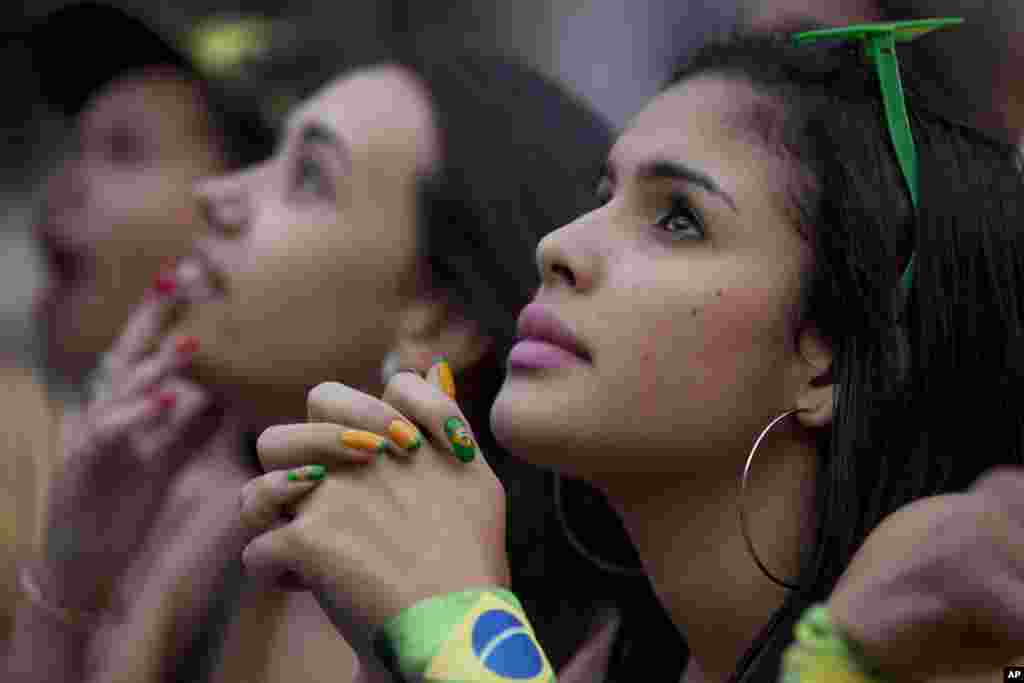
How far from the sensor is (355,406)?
3.78 feet

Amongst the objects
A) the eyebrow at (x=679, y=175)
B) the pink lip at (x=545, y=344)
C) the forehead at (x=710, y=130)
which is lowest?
the pink lip at (x=545, y=344)

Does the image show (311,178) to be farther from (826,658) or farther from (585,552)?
(826,658)

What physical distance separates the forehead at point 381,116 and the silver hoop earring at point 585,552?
1.69 feet

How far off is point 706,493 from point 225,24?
1654mm

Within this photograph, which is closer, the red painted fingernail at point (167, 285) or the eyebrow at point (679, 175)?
the eyebrow at point (679, 175)

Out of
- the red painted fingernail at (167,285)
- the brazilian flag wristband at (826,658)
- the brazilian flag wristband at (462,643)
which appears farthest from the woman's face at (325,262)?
A: the brazilian flag wristband at (826,658)

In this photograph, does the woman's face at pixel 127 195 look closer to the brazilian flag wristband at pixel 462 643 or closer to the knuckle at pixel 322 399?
the knuckle at pixel 322 399

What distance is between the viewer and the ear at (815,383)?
123 centimetres

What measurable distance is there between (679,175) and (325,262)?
632 millimetres

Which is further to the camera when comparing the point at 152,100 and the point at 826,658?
the point at 152,100

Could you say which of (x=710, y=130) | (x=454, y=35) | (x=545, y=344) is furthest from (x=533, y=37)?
(x=545, y=344)

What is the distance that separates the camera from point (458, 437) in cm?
115

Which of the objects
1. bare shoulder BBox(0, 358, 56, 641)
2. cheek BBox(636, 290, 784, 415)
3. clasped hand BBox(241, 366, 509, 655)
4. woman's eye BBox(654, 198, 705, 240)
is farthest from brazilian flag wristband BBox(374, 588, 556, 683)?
bare shoulder BBox(0, 358, 56, 641)

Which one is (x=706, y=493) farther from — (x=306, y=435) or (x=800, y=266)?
(x=306, y=435)
